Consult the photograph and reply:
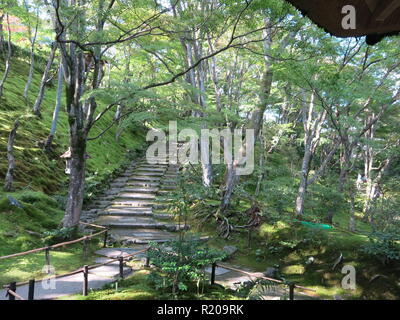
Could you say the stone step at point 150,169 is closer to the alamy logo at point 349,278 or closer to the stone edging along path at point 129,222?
the stone edging along path at point 129,222

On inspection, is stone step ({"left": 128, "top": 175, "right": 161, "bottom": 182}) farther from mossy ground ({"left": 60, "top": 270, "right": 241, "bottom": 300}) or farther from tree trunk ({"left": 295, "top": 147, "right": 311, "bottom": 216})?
mossy ground ({"left": 60, "top": 270, "right": 241, "bottom": 300})

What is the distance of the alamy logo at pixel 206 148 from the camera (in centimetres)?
936

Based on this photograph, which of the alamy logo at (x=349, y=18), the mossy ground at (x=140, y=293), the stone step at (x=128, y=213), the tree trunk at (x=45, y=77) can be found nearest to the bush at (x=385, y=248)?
the mossy ground at (x=140, y=293)

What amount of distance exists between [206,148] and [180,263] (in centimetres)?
736

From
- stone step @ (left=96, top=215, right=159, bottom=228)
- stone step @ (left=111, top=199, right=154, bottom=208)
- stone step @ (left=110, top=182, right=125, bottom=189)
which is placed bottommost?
stone step @ (left=96, top=215, right=159, bottom=228)

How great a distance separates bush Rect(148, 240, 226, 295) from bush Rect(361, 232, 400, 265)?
3.66m

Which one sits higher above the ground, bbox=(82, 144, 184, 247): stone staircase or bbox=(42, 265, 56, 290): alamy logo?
bbox=(82, 144, 184, 247): stone staircase

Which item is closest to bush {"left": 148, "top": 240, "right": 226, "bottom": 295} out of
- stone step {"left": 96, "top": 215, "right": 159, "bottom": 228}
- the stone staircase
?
the stone staircase

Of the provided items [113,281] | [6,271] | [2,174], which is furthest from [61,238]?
Result: [2,174]

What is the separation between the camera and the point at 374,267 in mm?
6059

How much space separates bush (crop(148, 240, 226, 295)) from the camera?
4277 millimetres

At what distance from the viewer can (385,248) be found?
19.5ft

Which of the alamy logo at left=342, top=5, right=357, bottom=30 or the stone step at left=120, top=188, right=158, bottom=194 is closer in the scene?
the alamy logo at left=342, top=5, right=357, bottom=30

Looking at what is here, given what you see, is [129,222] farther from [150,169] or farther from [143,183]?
[150,169]
